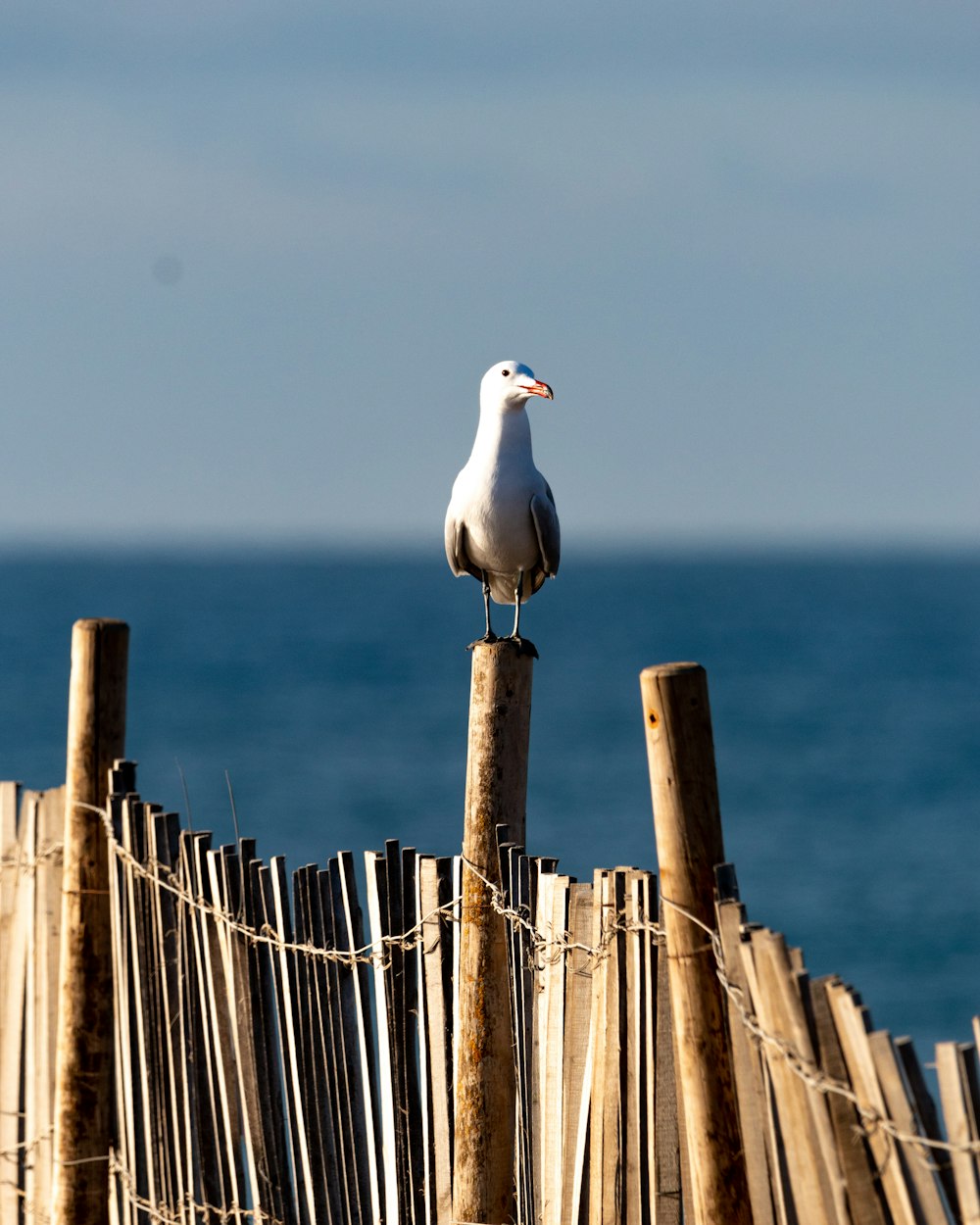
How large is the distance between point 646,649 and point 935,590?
2374 inches

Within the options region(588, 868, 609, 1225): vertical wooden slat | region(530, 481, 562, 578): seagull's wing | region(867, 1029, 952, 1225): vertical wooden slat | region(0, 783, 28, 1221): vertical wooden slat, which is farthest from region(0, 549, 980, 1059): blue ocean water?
region(867, 1029, 952, 1225): vertical wooden slat

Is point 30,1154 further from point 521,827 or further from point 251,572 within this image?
point 251,572

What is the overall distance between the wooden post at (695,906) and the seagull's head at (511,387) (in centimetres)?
261

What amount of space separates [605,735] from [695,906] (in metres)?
67.3

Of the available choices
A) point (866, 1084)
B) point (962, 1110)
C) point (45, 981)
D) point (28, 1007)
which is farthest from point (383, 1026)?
point (962, 1110)

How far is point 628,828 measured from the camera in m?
49.3

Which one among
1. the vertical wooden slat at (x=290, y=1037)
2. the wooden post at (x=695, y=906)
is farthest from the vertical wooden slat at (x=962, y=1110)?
the vertical wooden slat at (x=290, y=1037)

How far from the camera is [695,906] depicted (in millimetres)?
Answer: 3164

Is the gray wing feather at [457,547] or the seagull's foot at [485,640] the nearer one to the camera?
the seagull's foot at [485,640]

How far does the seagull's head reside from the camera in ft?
18.6

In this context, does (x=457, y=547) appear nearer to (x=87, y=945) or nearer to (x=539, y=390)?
(x=539, y=390)

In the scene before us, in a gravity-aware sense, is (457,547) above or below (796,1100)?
above

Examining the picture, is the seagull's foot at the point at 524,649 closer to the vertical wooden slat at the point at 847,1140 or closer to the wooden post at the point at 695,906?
the wooden post at the point at 695,906

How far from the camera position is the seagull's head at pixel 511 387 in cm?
566
